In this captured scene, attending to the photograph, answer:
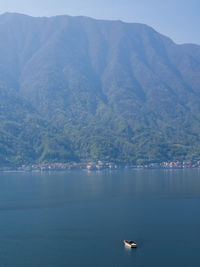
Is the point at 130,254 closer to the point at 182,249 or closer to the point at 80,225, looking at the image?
the point at 182,249

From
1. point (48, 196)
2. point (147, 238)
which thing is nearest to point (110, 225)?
point (147, 238)

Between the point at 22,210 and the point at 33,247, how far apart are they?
2718 centimetres

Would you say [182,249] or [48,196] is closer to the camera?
[182,249]

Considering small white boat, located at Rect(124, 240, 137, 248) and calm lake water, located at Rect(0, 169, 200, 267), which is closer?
calm lake water, located at Rect(0, 169, 200, 267)

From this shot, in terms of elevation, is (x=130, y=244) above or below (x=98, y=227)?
below

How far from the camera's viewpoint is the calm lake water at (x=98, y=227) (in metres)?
56.1

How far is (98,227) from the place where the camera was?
71.7m

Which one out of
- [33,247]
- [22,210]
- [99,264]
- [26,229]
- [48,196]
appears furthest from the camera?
[48,196]

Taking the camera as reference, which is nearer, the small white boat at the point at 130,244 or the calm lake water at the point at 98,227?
the calm lake water at the point at 98,227

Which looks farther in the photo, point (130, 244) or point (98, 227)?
point (98, 227)

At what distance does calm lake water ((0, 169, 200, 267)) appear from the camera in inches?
2210

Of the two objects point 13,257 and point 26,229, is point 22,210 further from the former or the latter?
point 13,257

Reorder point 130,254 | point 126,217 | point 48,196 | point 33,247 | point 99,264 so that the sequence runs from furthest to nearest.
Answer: point 48,196 < point 126,217 < point 33,247 < point 130,254 < point 99,264

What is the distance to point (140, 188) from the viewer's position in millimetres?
120812
